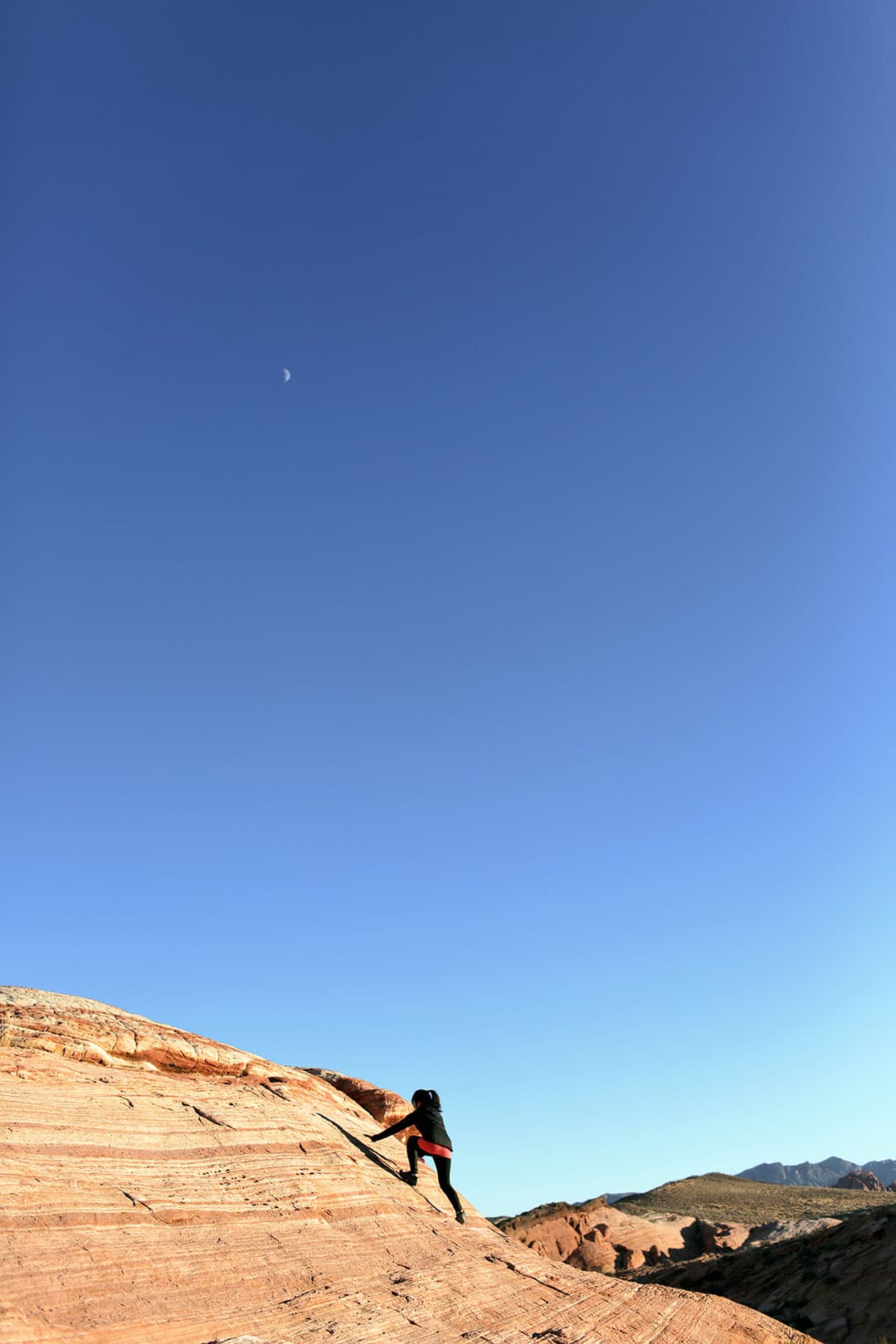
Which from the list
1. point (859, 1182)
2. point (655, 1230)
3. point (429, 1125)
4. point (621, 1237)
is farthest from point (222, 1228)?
Result: point (859, 1182)

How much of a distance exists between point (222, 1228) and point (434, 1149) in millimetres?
5750

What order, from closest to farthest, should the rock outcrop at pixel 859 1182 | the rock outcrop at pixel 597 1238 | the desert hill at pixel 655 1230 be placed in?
the desert hill at pixel 655 1230
the rock outcrop at pixel 597 1238
the rock outcrop at pixel 859 1182

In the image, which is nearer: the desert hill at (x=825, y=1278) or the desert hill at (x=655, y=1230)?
the desert hill at (x=825, y=1278)

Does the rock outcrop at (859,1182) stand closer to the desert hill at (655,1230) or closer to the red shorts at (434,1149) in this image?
the desert hill at (655,1230)

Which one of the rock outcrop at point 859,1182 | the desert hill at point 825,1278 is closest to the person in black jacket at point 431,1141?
the desert hill at point 825,1278

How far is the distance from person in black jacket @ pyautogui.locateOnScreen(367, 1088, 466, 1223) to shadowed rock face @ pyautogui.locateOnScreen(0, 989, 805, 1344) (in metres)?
0.36

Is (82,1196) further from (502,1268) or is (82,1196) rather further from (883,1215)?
(883,1215)

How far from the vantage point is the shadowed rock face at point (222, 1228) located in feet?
25.2

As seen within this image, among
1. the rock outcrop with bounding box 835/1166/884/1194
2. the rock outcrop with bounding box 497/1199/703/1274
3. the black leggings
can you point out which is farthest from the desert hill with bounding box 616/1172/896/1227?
the black leggings

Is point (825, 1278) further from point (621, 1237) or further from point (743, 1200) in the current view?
point (743, 1200)

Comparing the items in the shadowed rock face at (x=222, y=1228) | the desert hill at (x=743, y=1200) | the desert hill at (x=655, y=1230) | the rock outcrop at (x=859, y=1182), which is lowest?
the rock outcrop at (x=859, y=1182)

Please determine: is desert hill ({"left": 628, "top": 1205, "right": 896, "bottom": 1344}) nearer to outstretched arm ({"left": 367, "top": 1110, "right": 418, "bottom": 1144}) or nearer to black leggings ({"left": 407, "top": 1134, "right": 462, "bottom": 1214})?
black leggings ({"left": 407, "top": 1134, "right": 462, "bottom": 1214})

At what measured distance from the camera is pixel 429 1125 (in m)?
14.4

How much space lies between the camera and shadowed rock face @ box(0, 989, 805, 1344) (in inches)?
303
